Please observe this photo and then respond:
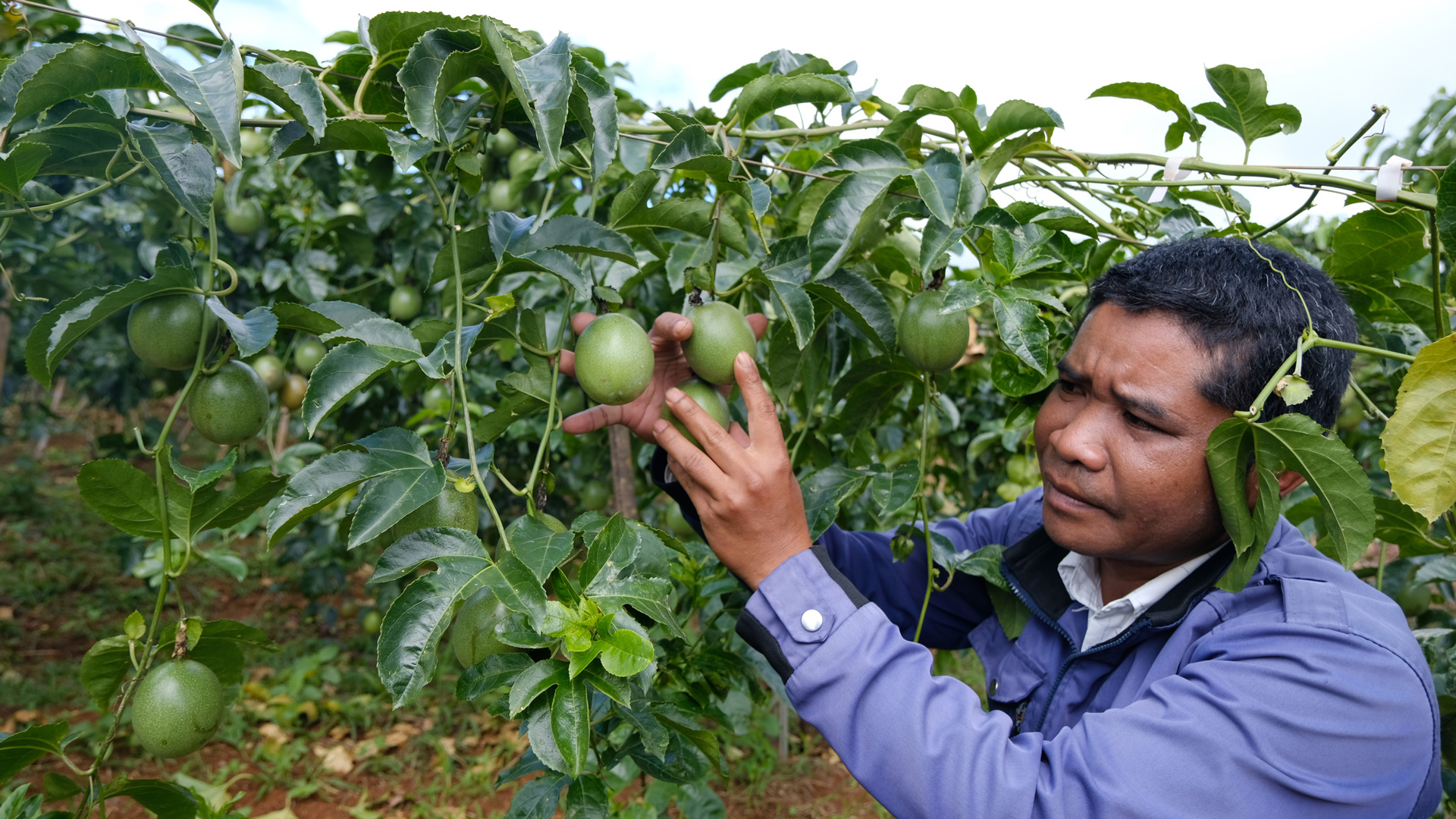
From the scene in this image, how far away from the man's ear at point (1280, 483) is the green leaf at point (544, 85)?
3.23 ft

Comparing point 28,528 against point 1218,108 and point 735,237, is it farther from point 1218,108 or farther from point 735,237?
point 1218,108

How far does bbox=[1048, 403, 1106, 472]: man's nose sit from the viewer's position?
3.99 feet

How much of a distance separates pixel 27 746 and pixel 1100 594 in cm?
155

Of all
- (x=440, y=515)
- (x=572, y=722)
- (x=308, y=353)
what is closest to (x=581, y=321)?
(x=440, y=515)

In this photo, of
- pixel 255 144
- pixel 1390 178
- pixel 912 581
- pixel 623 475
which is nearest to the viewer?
pixel 1390 178

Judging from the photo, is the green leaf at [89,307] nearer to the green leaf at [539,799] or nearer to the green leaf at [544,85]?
the green leaf at [544,85]

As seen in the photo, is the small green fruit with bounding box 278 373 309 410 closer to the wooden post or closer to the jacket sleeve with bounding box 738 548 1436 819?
the wooden post

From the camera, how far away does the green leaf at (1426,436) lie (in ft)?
3.28

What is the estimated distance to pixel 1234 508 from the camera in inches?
42.6

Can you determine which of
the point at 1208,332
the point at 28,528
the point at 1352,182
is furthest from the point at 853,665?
the point at 28,528

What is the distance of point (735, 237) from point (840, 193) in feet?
0.58

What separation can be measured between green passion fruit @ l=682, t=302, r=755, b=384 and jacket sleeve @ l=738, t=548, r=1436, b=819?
1.09ft

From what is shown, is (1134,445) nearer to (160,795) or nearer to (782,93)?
(782,93)

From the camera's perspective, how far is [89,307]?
3.14ft
